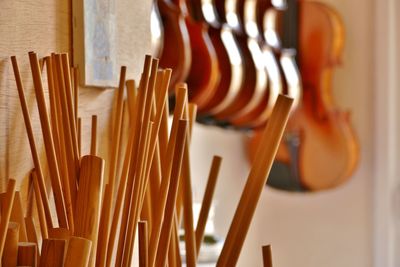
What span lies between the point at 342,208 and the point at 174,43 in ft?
3.96

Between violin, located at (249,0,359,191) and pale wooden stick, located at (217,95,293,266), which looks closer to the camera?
pale wooden stick, located at (217,95,293,266)

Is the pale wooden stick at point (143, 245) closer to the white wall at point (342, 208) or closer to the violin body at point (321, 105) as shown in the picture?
the violin body at point (321, 105)

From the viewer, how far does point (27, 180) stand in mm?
563

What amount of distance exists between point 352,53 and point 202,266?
1259mm

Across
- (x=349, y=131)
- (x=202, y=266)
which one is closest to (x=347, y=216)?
(x=349, y=131)

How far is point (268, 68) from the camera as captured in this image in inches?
78.2

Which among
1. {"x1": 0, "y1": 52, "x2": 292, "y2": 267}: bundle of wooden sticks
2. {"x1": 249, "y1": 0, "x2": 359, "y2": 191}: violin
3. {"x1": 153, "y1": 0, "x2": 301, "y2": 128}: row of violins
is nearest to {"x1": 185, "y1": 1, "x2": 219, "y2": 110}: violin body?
{"x1": 153, "y1": 0, "x2": 301, "y2": 128}: row of violins

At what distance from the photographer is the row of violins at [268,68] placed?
1.59 m

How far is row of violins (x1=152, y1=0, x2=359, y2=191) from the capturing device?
5.21ft

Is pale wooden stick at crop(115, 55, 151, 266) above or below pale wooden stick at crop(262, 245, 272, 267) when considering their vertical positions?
above

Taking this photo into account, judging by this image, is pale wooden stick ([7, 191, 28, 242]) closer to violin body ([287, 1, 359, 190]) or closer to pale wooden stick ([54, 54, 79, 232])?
pale wooden stick ([54, 54, 79, 232])

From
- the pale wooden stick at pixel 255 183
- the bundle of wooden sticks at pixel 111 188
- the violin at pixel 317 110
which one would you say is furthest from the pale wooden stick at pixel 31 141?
the violin at pixel 317 110

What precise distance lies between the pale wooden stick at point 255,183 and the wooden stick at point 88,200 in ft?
0.25

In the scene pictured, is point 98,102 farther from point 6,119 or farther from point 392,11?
point 392,11
